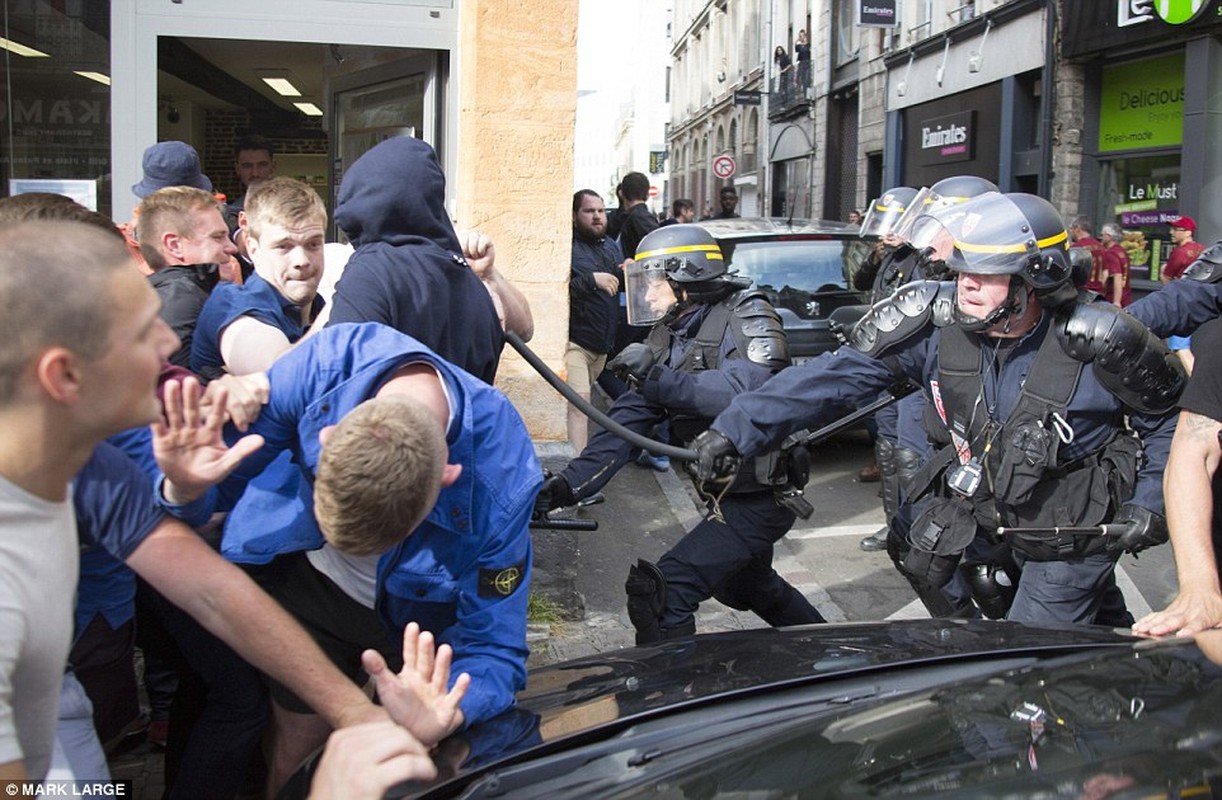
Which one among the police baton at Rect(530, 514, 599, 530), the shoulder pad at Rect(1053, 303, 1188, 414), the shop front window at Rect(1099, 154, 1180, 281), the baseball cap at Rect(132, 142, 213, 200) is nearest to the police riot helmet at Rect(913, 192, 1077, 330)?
the shoulder pad at Rect(1053, 303, 1188, 414)

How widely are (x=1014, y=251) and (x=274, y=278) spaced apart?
2.21 m

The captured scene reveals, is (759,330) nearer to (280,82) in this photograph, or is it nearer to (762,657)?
(762,657)

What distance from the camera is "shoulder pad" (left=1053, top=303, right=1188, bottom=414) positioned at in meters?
3.56

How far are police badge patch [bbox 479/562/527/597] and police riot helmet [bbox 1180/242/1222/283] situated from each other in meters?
4.12

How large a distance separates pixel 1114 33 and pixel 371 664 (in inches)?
604

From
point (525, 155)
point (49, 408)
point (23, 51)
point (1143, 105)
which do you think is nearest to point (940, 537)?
point (49, 408)

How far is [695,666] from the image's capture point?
2.64 metres

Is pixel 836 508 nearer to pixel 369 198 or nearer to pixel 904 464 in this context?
pixel 904 464

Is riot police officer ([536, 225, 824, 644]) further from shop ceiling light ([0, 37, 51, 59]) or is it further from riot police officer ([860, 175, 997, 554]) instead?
shop ceiling light ([0, 37, 51, 59])

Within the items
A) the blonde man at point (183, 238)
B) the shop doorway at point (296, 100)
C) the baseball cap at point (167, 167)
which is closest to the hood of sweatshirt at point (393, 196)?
the blonde man at point (183, 238)

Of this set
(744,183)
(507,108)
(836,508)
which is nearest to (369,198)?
(507,108)

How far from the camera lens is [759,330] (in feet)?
14.8

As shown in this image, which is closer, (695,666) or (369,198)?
(695,666)

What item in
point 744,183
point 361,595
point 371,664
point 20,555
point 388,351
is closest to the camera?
point 20,555
